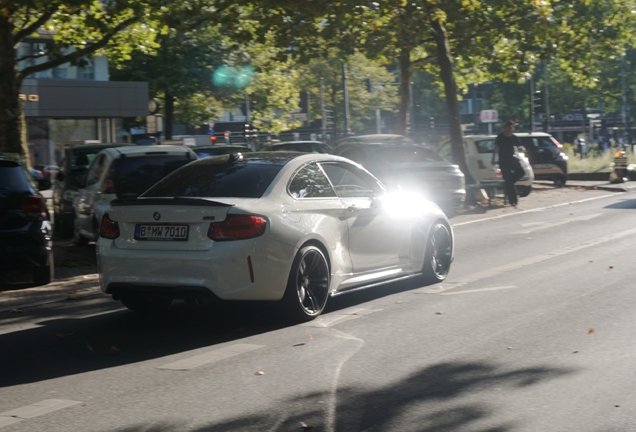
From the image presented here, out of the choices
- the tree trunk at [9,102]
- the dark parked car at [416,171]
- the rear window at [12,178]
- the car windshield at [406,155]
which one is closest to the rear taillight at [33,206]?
the rear window at [12,178]

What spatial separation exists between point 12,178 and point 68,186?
19.4 feet

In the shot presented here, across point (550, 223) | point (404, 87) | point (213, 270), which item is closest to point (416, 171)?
point (550, 223)

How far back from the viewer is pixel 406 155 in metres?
Result: 20.8

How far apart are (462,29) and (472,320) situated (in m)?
17.3

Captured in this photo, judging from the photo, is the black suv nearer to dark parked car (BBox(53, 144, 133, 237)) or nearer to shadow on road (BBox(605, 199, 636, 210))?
dark parked car (BBox(53, 144, 133, 237))

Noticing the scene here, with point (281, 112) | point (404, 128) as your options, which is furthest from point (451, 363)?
point (281, 112)

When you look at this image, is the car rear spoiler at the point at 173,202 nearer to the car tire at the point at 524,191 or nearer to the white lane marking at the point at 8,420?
the white lane marking at the point at 8,420

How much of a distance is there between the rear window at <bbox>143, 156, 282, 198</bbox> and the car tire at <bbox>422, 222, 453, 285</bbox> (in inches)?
96.4

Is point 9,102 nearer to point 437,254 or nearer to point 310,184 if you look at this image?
point 437,254

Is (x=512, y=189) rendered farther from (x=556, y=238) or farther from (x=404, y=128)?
(x=404, y=128)

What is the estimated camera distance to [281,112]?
62.1 metres

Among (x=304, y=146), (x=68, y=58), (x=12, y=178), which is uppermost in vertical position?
(x=68, y=58)

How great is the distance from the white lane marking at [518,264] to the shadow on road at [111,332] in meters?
0.37

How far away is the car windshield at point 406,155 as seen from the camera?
20.6m
